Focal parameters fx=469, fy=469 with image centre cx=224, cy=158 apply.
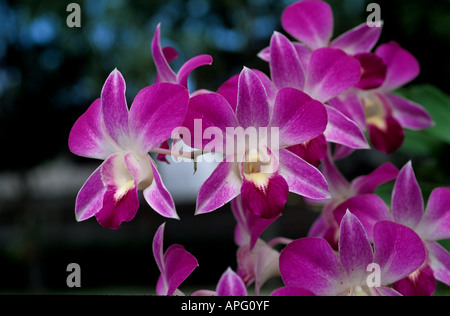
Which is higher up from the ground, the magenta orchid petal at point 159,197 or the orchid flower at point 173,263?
the magenta orchid petal at point 159,197

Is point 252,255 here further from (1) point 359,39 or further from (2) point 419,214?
(1) point 359,39

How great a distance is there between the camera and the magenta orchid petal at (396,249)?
39cm

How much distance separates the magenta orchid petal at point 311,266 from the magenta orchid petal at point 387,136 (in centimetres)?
22

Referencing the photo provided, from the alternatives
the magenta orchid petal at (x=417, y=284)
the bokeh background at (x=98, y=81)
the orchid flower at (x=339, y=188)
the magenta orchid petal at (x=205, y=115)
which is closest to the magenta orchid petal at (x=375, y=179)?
the orchid flower at (x=339, y=188)

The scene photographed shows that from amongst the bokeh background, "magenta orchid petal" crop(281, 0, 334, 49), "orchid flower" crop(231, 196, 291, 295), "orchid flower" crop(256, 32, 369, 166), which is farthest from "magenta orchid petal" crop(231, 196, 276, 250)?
the bokeh background

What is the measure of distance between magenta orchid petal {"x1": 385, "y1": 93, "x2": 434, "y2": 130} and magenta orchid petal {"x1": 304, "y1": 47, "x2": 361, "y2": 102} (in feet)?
0.58

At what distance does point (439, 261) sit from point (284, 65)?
248 millimetres

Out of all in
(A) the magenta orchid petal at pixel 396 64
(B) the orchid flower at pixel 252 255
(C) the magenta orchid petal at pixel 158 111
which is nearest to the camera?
(C) the magenta orchid petal at pixel 158 111

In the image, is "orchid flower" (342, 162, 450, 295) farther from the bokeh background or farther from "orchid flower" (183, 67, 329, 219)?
the bokeh background

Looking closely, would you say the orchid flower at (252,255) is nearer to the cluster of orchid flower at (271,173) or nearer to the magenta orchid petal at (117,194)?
the cluster of orchid flower at (271,173)

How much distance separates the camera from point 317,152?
423mm

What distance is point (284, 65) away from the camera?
44 centimetres

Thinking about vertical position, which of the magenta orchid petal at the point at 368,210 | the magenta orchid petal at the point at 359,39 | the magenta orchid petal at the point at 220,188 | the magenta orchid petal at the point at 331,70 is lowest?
the magenta orchid petal at the point at 368,210

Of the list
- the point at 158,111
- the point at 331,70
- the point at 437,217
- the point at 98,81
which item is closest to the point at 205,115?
the point at 158,111
